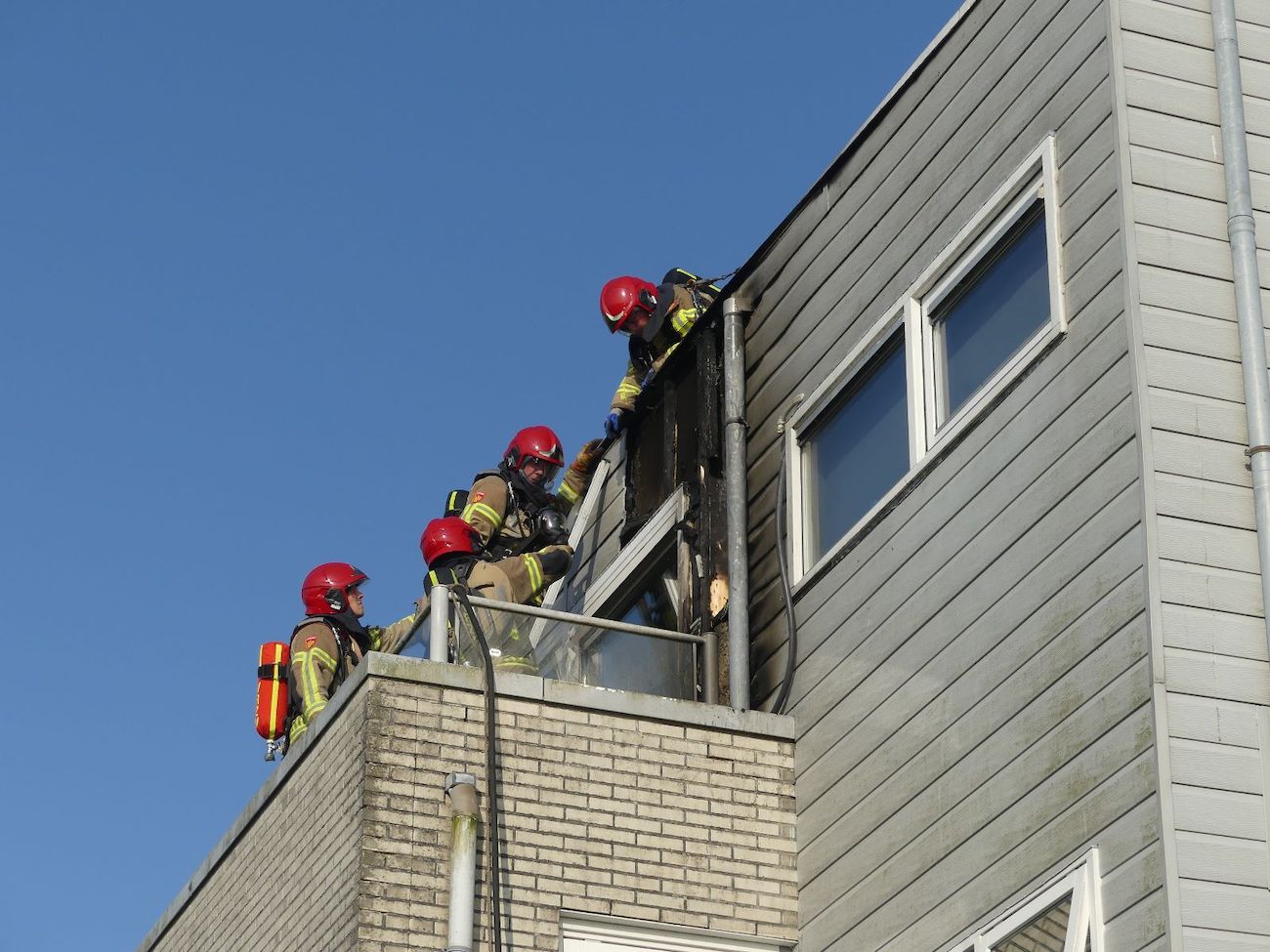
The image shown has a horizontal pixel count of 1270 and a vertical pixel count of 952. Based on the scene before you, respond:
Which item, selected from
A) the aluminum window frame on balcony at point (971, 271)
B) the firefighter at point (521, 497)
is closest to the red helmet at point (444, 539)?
the firefighter at point (521, 497)

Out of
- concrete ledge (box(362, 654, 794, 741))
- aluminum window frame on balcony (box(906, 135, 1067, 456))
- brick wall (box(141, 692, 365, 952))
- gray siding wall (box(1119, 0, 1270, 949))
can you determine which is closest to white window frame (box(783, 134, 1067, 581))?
aluminum window frame on balcony (box(906, 135, 1067, 456))

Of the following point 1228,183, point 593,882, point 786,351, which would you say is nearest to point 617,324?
point 786,351

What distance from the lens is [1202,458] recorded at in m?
9.70

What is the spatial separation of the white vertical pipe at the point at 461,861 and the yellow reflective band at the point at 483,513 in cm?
480

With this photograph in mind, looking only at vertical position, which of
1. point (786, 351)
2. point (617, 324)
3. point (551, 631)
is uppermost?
point (617, 324)

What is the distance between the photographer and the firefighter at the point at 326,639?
15.1 metres

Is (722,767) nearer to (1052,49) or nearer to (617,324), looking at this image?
(1052,49)

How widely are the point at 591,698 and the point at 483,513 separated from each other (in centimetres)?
411

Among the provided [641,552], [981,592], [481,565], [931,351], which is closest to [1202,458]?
[981,592]

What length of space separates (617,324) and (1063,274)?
669cm

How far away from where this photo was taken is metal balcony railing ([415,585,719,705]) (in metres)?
12.4

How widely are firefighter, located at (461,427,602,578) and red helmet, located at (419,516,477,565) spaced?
2.32ft

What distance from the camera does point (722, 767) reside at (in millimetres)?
12445

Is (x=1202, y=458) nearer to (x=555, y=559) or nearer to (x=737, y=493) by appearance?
(x=737, y=493)
